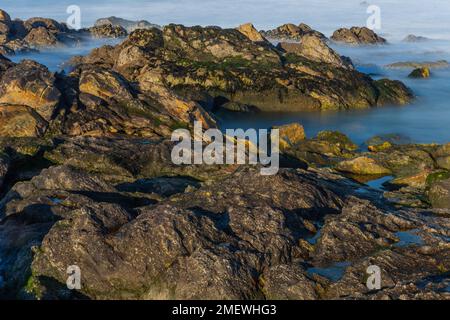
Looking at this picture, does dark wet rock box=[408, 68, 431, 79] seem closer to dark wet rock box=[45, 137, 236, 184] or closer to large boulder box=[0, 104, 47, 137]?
dark wet rock box=[45, 137, 236, 184]

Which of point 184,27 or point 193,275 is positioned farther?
point 184,27

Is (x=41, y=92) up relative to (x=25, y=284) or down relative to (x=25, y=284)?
up

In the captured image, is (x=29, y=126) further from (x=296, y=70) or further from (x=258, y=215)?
(x=296, y=70)

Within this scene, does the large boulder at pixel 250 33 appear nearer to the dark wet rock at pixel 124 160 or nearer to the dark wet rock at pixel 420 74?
the dark wet rock at pixel 420 74

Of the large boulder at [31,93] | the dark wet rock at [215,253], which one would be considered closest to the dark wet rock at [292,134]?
the large boulder at [31,93]

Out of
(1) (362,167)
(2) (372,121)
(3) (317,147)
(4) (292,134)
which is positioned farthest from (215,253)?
(2) (372,121)

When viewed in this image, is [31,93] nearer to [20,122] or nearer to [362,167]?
[20,122]

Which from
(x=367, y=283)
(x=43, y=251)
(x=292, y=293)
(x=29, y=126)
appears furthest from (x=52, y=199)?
(x=29, y=126)
